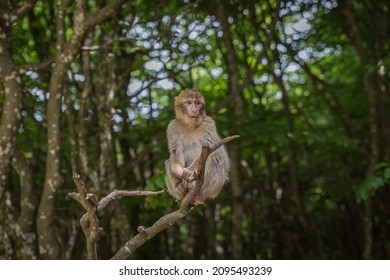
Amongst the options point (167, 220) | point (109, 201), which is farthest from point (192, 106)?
point (109, 201)

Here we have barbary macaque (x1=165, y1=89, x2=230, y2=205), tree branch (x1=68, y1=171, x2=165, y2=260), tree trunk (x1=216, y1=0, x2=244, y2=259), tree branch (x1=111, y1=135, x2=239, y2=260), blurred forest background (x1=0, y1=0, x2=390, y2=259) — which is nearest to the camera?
tree branch (x1=68, y1=171, x2=165, y2=260)

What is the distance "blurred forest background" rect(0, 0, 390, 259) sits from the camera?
7066 mm

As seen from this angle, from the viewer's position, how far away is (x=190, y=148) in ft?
19.6

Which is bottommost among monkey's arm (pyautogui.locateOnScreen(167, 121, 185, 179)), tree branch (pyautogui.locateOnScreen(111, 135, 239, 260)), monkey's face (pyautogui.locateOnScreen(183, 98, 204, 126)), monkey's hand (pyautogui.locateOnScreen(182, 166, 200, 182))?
tree branch (pyautogui.locateOnScreen(111, 135, 239, 260))

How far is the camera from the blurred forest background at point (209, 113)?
7.07 m

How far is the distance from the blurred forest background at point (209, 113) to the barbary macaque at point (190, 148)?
0.52 meters

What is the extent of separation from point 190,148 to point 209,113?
215 cm

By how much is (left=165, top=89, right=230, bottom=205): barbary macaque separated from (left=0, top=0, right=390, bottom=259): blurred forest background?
20.3 inches

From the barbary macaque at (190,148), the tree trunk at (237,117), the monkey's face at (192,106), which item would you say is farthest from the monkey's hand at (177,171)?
the tree trunk at (237,117)

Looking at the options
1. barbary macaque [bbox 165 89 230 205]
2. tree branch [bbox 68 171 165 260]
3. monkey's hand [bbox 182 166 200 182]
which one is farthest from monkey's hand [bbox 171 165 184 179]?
tree branch [bbox 68 171 165 260]

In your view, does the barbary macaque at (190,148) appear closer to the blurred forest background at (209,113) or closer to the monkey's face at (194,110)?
the monkey's face at (194,110)

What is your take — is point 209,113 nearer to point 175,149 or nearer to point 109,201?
point 175,149

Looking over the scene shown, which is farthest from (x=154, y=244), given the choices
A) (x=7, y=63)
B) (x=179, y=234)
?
(x=7, y=63)

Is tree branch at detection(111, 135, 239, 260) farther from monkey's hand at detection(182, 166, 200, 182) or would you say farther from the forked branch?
monkey's hand at detection(182, 166, 200, 182)
